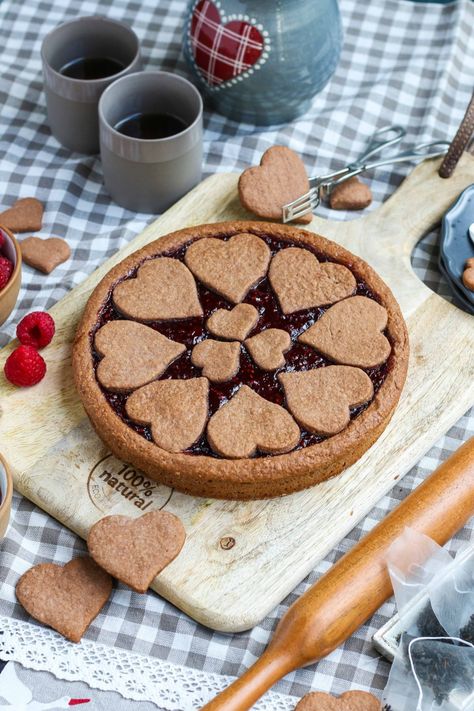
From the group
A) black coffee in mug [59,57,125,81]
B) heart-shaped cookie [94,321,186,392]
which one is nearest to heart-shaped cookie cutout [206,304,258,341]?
heart-shaped cookie [94,321,186,392]

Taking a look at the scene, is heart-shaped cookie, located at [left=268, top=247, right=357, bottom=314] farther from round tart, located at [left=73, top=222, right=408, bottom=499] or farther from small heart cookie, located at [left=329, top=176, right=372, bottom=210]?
small heart cookie, located at [left=329, top=176, right=372, bottom=210]

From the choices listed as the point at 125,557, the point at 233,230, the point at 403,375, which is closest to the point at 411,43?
the point at 233,230

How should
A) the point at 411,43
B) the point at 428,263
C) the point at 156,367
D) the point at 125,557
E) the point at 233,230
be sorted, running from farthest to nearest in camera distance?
the point at 411,43, the point at 428,263, the point at 233,230, the point at 156,367, the point at 125,557

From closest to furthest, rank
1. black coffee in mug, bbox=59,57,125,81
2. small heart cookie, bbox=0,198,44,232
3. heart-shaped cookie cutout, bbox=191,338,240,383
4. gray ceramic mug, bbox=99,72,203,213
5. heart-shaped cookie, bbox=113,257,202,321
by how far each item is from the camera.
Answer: heart-shaped cookie cutout, bbox=191,338,240,383 < heart-shaped cookie, bbox=113,257,202,321 < gray ceramic mug, bbox=99,72,203,213 < small heart cookie, bbox=0,198,44,232 < black coffee in mug, bbox=59,57,125,81

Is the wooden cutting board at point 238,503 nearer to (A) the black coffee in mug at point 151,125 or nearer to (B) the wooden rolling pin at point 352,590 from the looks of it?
(B) the wooden rolling pin at point 352,590

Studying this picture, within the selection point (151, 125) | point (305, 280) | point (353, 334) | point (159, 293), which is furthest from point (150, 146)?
point (353, 334)

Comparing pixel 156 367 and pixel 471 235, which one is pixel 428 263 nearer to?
pixel 471 235

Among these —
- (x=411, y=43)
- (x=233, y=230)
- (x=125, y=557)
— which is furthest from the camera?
(x=411, y=43)
